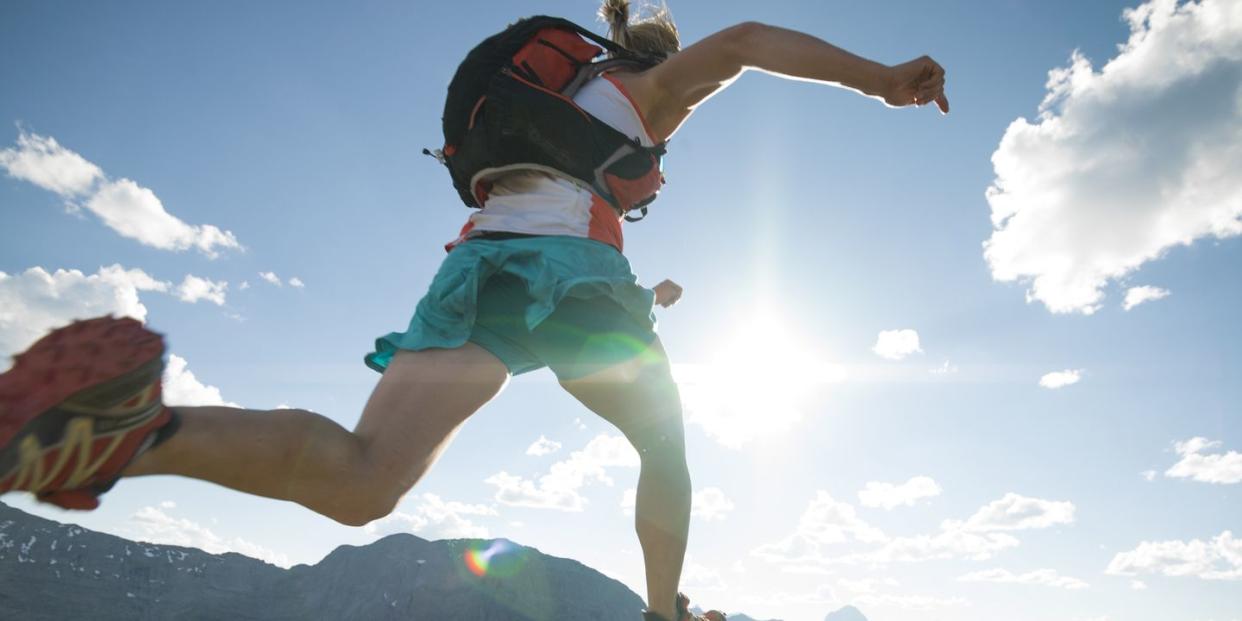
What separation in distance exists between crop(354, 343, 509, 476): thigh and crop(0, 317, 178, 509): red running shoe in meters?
0.71

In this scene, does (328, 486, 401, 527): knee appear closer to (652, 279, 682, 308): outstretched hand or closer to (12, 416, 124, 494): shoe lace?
(12, 416, 124, 494): shoe lace

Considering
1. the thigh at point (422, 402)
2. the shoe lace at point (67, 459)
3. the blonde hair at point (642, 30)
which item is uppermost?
the blonde hair at point (642, 30)

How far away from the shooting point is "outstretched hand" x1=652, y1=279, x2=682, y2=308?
4.49m

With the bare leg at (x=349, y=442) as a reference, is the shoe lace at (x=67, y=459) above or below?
below

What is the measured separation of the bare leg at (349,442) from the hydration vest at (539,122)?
86 cm

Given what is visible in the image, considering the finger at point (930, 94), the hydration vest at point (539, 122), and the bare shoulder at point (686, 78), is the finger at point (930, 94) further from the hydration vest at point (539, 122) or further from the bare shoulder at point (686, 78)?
the hydration vest at point (539, 122)

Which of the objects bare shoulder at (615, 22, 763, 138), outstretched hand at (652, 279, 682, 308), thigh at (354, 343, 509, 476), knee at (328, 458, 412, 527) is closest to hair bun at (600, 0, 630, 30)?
bare shoulder at (615, 22, 763, 138)

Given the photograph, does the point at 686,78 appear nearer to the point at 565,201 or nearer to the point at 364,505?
the point at 565,201

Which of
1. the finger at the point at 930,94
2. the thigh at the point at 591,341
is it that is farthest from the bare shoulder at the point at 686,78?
the thigh at the point at 591,341

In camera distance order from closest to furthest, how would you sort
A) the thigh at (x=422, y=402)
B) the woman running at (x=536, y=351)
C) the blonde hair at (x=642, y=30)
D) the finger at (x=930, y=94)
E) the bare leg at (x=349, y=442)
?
the bare leg at (x=349, y=442)
the woman running at (x=536, y=351)
the thigh at (x=422, y=402)
the finger at (x=930, y=94)
the blonde hair at (x=642, y=30)

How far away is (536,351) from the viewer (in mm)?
2910

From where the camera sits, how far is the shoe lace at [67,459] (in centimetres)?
163

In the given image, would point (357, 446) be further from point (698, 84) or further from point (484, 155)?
point (698, 84)

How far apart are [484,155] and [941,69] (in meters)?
1.95
